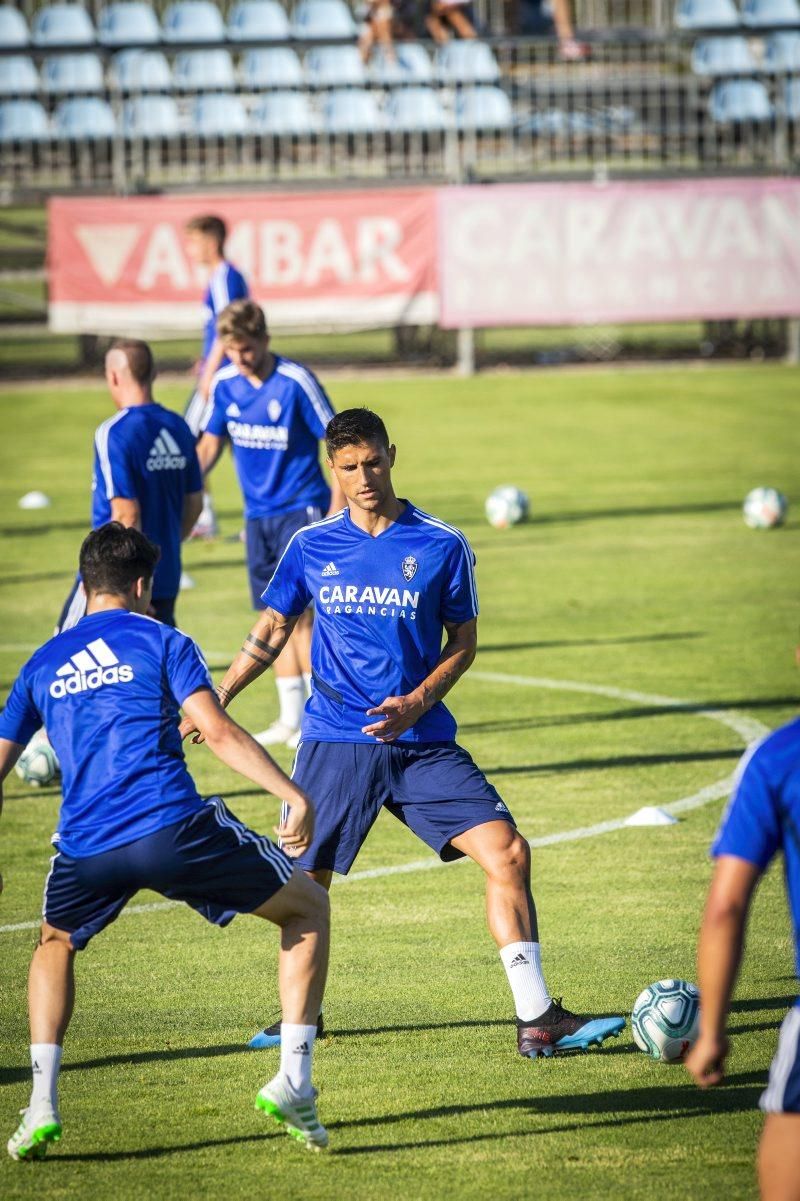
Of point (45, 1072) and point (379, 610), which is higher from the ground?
point (379, 610)

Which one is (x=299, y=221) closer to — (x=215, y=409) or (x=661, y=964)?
(x=215, y=409)

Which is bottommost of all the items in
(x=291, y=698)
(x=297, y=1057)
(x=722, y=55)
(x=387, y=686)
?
(x=291, y=698)

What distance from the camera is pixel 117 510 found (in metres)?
9.29

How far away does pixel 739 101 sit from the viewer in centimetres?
2894

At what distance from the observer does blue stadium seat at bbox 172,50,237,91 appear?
97.2 feet

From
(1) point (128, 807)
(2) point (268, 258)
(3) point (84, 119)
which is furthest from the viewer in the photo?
(3) point (84, 119)

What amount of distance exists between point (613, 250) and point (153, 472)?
17.9 m

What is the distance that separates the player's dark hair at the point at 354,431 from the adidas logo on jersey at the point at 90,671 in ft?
4.61

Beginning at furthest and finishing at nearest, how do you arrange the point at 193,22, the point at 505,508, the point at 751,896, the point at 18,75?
1. the point at 193,22
2. the point at 18,75
3. the point at 505,508
4. the point at 751,896

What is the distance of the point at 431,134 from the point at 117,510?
20.5m

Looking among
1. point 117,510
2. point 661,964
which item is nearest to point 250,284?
point 117,510

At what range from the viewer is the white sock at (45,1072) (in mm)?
5234

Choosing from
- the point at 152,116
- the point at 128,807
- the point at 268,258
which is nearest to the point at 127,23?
the point at 152,116

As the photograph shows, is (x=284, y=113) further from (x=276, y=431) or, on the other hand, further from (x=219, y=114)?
(x=276, y=431)
